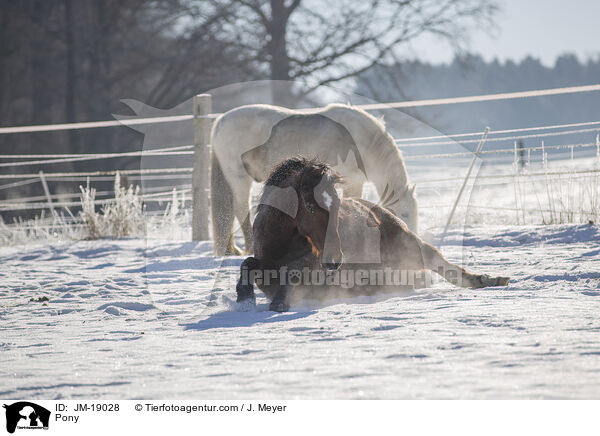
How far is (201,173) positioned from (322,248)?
436 cm

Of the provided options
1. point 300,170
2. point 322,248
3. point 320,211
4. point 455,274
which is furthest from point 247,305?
point 455,274

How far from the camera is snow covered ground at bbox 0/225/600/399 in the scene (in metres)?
1.68

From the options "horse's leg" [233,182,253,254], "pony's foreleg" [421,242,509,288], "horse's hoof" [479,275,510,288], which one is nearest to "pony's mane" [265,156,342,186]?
"pony's foreleg" [421,242,509,288]

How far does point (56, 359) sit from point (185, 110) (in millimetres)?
14319

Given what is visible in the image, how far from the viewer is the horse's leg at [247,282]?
3111 mm

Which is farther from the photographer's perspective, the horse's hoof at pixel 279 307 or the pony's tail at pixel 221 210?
the pony's tail at pixel 221 210

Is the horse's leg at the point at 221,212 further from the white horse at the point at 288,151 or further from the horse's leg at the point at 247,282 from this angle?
the horse's leg at the point at 247,282

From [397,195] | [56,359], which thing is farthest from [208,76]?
[56,359]

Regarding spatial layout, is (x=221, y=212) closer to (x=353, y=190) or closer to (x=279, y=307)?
(x=353, y=190)

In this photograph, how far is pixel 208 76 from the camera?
49.9 ft

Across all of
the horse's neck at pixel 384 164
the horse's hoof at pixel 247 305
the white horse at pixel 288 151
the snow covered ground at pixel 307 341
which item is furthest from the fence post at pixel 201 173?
the horse's hoof at pixel 247 305

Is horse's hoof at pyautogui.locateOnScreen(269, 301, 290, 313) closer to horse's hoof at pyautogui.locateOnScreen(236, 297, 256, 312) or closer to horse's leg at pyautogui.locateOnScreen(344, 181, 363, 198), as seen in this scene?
horse's hoof at pyautogui.locateOnScreen(236, 297, 256, 312)

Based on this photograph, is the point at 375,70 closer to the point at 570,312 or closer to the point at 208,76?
the point at 208,76
